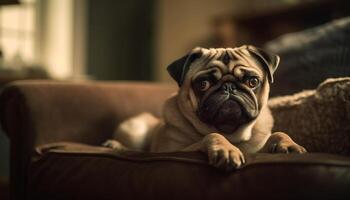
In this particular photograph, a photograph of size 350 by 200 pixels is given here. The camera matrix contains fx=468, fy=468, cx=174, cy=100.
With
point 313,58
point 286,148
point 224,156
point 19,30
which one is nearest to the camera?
point 224,156

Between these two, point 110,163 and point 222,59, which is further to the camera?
point 222,59

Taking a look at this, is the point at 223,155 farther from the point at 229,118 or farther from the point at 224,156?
the point at 229,118

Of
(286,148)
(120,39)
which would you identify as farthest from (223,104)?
(120,39)

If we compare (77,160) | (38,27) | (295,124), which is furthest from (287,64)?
(38,27)

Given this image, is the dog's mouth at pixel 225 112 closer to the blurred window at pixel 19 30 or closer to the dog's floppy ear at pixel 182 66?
the dog's floppy ear at pixel 182 66

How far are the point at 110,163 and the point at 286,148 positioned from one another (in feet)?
1.66

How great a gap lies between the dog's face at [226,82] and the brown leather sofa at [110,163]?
0.63ft

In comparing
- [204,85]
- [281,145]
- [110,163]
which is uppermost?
[204,85]

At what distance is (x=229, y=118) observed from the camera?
1.39 meters

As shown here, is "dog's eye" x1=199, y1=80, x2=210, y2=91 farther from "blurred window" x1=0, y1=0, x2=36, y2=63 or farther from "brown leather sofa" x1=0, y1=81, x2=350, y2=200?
"blurred window" x1=0, y1=0, x2=36, y2=63

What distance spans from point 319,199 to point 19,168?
1.14 metres

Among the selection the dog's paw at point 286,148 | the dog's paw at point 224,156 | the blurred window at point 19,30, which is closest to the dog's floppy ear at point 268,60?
the dog's paw at point 286,148

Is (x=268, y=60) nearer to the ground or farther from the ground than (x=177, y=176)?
farther from the ground

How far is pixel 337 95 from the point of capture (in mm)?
1445
